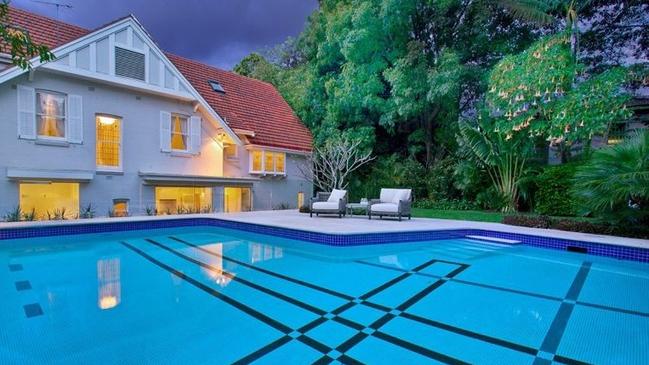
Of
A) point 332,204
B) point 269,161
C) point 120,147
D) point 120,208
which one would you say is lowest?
point 120,208

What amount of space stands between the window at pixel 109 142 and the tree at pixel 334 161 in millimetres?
8983

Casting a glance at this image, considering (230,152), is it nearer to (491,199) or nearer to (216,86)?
(216,86)

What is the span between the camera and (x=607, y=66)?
17438mm

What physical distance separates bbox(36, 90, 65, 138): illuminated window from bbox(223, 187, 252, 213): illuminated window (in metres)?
7.71

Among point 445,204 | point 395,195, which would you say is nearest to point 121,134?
point 395,195

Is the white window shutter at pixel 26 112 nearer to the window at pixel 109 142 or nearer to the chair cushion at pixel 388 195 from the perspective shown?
the window at pixel 109 142

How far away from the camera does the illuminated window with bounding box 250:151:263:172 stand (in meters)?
18.8

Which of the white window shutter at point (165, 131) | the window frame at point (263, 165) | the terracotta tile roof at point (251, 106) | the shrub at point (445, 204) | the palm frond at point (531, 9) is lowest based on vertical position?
the shrub at point (445, 204)

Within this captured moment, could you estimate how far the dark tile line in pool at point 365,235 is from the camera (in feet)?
28.8

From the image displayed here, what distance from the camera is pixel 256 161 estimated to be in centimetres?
1898

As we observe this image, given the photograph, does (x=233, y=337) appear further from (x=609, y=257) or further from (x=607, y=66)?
(x=607, y=66)

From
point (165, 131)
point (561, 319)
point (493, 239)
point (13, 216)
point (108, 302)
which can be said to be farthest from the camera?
point (165, 131)

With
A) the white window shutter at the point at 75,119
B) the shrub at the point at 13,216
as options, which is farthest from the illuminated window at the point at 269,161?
the shrub at the point at 13,216

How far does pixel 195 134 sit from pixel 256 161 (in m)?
3.43
